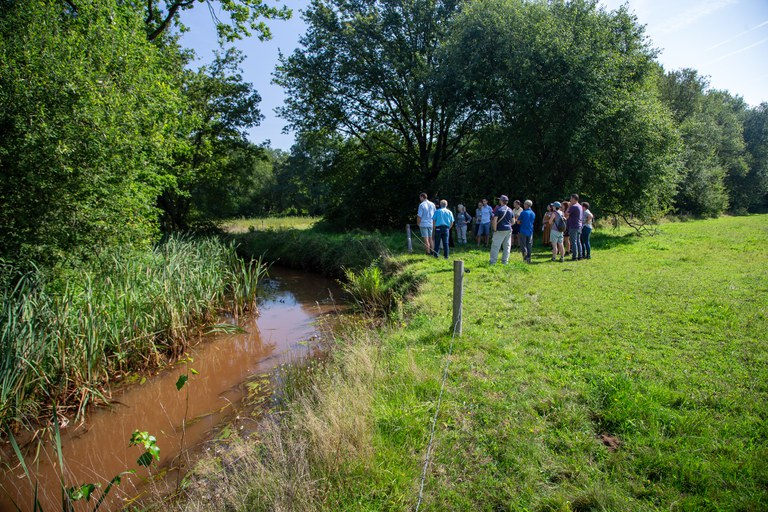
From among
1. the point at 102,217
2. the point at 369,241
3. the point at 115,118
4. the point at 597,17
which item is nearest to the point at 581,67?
the point at 597,17

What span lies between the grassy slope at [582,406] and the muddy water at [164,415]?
2.51m

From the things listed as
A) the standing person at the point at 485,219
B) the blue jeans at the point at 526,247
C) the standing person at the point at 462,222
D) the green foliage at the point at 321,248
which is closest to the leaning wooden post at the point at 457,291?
the blue jeans at the point at 526,247

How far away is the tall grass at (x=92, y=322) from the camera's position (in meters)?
4.79

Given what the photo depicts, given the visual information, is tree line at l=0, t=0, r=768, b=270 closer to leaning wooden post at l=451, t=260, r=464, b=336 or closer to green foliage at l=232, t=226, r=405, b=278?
green foliage at l=232, t=226, r=405, b=278

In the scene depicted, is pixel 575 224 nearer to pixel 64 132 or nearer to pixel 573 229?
pixel 573 229

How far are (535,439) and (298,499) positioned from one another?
6.78 feet

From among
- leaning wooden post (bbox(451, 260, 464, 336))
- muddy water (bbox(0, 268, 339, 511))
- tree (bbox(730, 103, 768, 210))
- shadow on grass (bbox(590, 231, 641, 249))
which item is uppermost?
tree (bbox(730, 103, 768, 210))

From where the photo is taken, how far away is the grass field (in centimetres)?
293

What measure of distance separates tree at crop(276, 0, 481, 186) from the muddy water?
A: 46.7 feet

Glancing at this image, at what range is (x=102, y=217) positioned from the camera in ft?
24.7

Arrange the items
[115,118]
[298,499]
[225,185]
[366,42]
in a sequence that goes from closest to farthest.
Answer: [298,499], [115,118], [366,42], [225,185]

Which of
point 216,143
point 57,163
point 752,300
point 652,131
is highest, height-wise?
point 216,143

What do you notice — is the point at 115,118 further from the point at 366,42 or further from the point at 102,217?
the point at 366,42

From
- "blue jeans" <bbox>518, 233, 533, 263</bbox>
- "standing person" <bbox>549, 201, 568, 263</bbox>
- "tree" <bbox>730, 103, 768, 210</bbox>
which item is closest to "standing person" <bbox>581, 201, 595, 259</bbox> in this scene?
"standing person" <bbox>549, 201, 568, 263</bbox>
